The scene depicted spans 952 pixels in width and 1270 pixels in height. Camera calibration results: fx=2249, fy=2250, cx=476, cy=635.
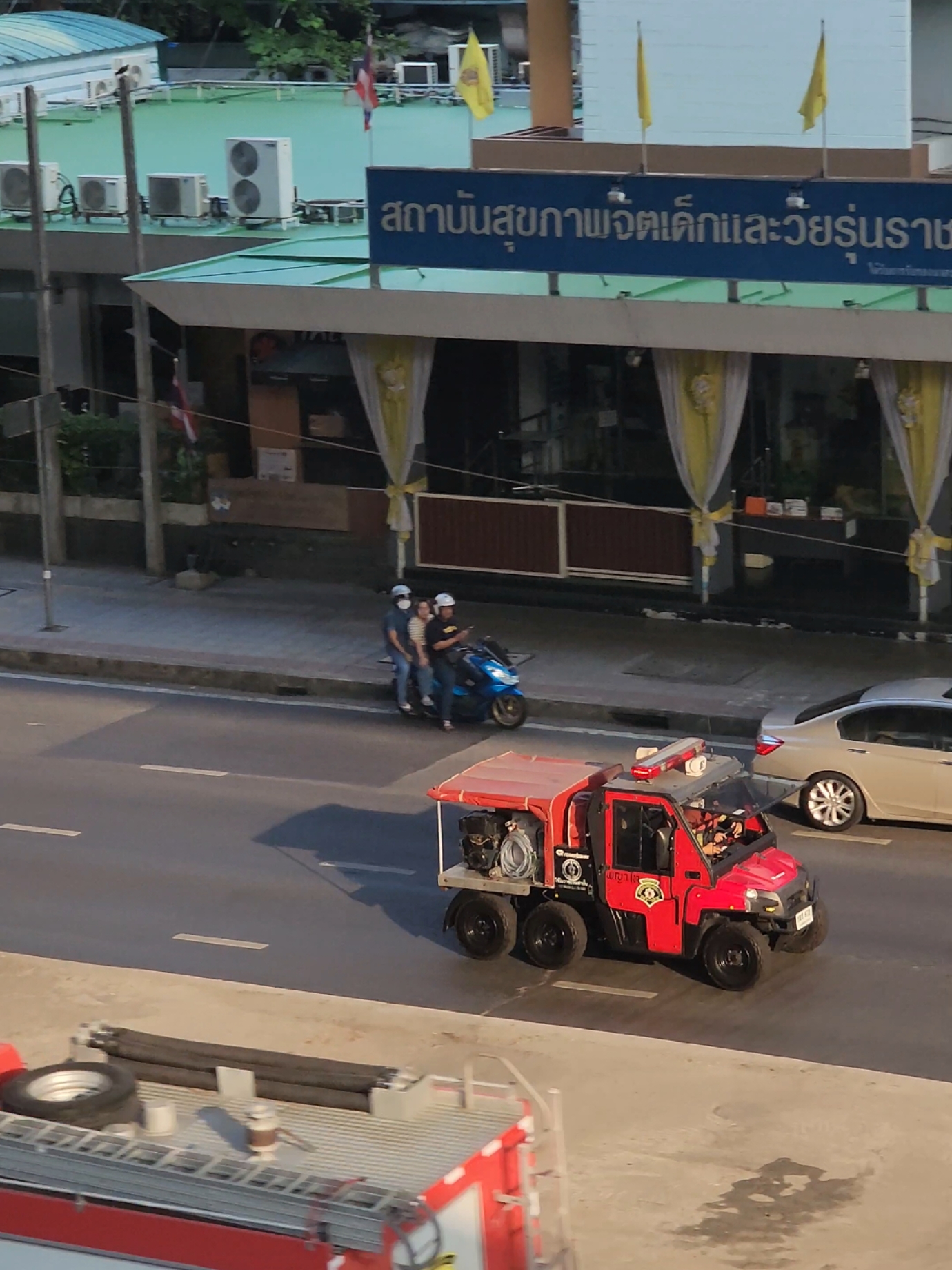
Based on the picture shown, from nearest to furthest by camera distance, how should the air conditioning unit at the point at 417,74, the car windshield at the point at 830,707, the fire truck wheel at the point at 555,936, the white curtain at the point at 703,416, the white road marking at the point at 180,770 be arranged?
the fire truck wheel at the point at 555,936, the car windshield at the point at 830,707, the white road marking at the point at 180,770, the white curtain at the point at 703,416, the air conditioning unit at the point at 417,74

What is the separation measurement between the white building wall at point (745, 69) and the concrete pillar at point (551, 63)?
4.05ft

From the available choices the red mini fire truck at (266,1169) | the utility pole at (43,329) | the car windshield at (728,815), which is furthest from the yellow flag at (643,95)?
the red mini fire truck at (266,1169)

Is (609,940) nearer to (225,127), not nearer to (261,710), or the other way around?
(261,710)

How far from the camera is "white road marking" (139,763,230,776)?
22.5 m

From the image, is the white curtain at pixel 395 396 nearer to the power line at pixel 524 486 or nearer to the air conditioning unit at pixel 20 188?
the power line at pixel 524 486

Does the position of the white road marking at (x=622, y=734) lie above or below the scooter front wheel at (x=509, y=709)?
below

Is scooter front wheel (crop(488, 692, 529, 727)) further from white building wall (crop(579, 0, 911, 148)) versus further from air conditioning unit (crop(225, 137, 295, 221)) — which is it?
air conditioning unit (crop(225, 137, 295, 221))

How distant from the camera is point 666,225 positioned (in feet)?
81.1

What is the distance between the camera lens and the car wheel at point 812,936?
16547 millimetres

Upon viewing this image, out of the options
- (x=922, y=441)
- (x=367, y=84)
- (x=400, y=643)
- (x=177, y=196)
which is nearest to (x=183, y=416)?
(x=177, y=196)

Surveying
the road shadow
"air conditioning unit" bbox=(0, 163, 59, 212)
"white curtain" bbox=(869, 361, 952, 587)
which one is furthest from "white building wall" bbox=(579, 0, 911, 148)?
the road shadow

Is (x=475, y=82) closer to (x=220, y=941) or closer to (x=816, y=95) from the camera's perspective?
(x=816, y=95)

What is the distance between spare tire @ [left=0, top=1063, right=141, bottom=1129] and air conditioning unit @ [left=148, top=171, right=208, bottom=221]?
23.5 metres

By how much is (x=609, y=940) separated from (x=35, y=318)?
18154mm
